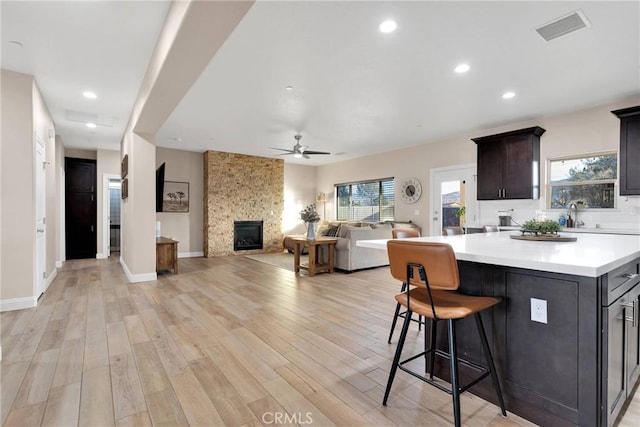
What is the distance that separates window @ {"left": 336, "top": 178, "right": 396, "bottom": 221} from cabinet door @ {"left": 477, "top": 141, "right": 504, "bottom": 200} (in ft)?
7.87

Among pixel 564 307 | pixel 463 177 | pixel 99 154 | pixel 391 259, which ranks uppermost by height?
pixel 99 154

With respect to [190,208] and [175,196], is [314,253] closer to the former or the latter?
[190,208]

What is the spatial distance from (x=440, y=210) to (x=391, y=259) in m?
5.40

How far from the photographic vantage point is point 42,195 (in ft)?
13.7

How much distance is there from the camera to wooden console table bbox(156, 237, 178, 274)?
214 inches

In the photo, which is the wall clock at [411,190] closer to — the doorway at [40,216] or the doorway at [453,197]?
the doorway at [453,197]

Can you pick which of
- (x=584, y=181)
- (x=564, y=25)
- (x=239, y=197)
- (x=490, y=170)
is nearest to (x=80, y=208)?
(x=239, y=197)

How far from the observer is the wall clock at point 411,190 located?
7.07 metres

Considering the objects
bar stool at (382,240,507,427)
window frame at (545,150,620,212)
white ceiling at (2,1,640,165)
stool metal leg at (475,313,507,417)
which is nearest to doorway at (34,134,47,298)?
white ceiling at (2,1,640,165)

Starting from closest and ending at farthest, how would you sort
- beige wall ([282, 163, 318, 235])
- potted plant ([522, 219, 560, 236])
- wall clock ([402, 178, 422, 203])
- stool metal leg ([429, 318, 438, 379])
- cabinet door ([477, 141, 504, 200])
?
1. stool metal leg ([429, 318, 438, 379])
2. potted plant ([522, 219, 560, 236])
3. cabinet door ([477, 141, 504, 200])
4. wall clock ([402, 178, 422, 203])
5. beige wall ([282, 163, 318, 235])

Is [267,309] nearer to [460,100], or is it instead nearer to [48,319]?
[48,319]

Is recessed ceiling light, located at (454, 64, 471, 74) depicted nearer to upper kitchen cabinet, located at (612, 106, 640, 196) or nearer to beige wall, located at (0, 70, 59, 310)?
upper kitchen cabinet, located at (612, 106, 640, 196)

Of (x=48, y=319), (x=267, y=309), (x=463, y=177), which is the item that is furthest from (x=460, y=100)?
(x=48, y=319)

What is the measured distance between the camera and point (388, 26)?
8.42 ft
